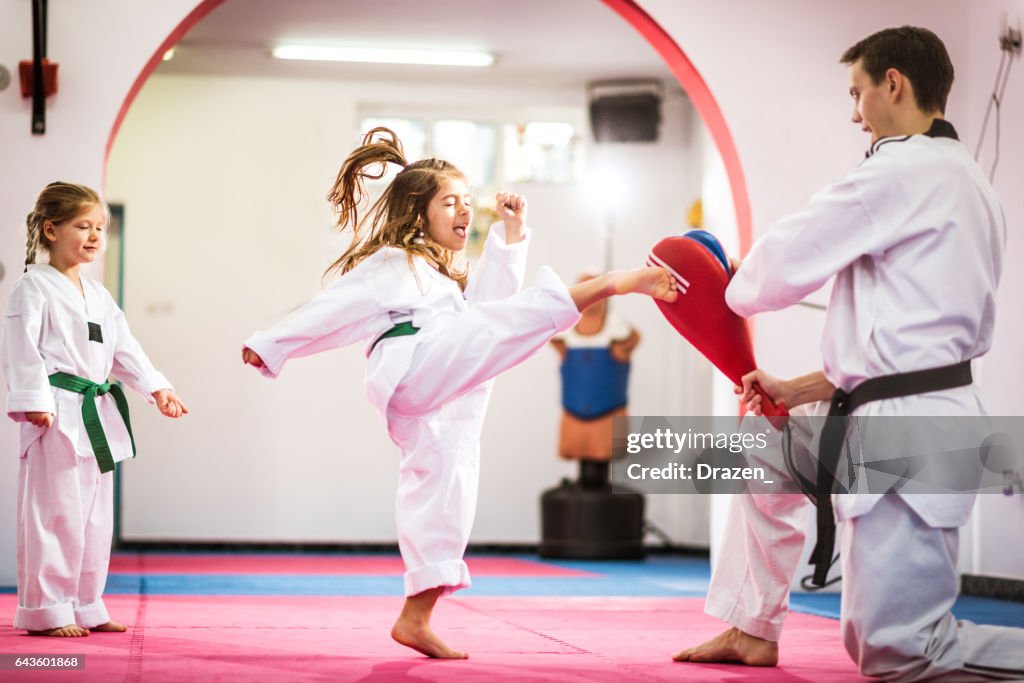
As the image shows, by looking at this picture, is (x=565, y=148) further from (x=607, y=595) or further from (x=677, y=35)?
(x=607, y=595)

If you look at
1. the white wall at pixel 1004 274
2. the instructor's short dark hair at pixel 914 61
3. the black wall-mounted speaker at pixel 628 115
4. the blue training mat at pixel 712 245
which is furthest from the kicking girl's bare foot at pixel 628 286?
the black wall-mounted speaker at pixel 628 115

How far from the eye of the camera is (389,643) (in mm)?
2811

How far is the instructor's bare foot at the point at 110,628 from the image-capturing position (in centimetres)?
298

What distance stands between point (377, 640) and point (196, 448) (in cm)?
491

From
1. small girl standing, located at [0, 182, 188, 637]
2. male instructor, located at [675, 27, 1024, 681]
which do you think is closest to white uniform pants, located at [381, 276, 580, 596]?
male instructor, located at [675, 27, 1024, 681]

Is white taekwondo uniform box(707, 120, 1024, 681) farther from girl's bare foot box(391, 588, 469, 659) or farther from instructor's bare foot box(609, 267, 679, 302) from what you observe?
girl's bare foot box(391, 588, 469, 659)

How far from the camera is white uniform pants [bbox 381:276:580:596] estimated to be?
8.00 ft

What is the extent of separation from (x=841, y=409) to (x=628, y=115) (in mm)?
5619

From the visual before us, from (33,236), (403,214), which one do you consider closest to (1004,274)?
(403,214)

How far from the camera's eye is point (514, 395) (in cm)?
774

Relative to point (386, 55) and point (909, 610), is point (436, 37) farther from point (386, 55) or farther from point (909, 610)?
point (909, 610)

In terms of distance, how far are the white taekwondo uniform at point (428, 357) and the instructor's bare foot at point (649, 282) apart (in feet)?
0.40

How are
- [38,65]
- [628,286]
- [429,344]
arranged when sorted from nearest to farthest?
[628,286]
[429,344]
[38,65]

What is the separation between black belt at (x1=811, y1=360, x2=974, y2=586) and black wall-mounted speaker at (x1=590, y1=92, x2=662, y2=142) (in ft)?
18.2
